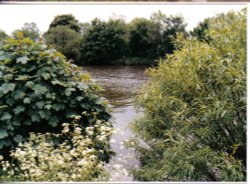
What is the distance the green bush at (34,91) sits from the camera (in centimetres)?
238

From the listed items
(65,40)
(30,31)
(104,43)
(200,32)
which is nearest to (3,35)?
(30,31)

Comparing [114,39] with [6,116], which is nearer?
[114,39]

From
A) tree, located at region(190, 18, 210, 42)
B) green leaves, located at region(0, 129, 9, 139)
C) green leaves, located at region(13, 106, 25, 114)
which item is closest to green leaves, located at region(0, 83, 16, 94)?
green leaves, located at region(13, 106, 25, 114)

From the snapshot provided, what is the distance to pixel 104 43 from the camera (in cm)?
220

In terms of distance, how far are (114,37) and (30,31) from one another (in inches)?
20.1

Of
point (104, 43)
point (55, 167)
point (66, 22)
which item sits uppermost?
point (66, 22)

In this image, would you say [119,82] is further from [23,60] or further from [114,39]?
[114,39]

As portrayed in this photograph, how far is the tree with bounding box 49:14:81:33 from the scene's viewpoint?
5.84ft

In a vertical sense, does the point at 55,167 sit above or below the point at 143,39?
below

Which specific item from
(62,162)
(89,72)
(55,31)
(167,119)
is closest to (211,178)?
(167,119)

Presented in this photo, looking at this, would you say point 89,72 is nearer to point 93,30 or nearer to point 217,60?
point 93,30

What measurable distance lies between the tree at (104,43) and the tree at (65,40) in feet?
0.18

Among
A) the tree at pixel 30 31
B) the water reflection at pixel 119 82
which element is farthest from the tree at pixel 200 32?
the tree at pixel 30 31

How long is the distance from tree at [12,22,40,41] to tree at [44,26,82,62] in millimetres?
67
